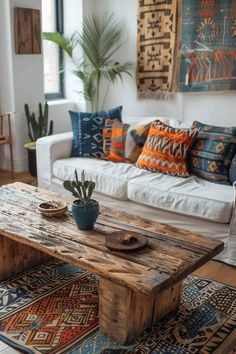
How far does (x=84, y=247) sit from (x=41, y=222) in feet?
A: 1.35

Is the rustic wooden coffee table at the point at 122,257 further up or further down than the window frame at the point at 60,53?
further down

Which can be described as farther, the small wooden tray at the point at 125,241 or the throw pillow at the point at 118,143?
the throw pillow at the point at 118,143

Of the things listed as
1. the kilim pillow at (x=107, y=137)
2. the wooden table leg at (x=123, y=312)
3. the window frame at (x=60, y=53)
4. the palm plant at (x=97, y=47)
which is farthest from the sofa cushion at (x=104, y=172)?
the window frame at (x=60, y=53)

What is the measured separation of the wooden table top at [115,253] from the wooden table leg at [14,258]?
209mm

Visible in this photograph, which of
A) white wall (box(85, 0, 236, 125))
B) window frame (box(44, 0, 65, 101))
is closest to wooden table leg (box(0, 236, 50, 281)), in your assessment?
white wall (box(85, 0, 236, 125))

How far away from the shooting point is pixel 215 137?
335cm

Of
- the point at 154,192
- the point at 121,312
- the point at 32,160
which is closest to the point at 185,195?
the point at 154,192

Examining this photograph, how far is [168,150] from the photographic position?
3.44 metres

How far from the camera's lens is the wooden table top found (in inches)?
75.4

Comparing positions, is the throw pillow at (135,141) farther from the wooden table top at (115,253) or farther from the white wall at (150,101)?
the wooden table top at (115,253)

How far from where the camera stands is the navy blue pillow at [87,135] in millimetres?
3912

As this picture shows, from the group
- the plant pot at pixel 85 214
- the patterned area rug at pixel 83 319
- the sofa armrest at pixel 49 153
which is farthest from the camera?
the sofa armrest at pixel 49 153

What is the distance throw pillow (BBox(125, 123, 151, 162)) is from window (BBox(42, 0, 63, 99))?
83.8 inches

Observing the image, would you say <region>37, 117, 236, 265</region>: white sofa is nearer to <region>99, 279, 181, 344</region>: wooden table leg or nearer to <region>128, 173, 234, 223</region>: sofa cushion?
<region>128, 173, 234, 223</region>: sofa cushion
